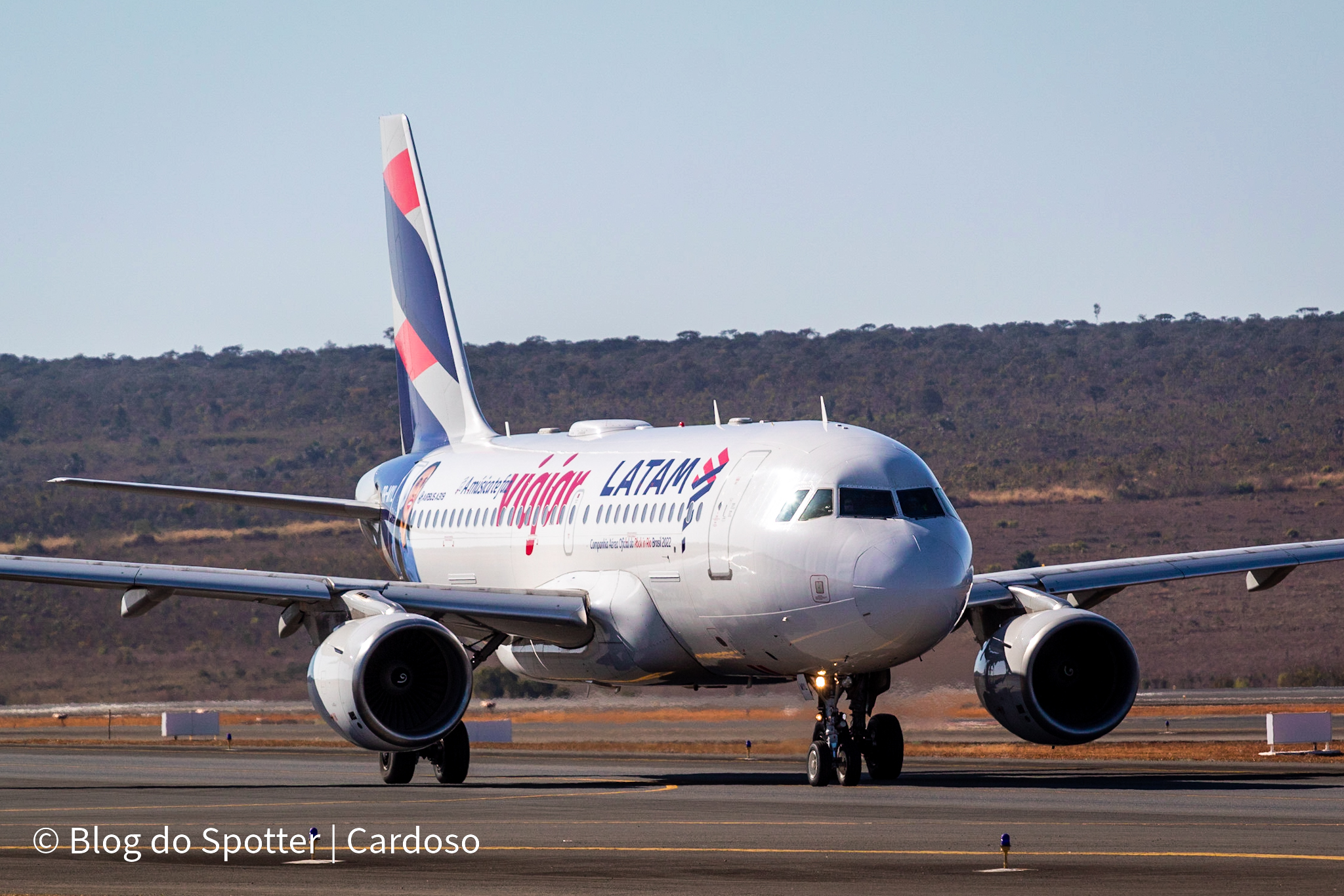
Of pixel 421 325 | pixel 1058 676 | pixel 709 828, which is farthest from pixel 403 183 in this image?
pixel 709 828

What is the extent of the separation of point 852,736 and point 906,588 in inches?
115

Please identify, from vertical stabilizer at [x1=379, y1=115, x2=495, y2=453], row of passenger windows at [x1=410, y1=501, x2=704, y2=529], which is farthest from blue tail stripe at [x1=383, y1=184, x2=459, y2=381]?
row of passenger windows at [x1=410, y1=501, x2=704, y2=529]

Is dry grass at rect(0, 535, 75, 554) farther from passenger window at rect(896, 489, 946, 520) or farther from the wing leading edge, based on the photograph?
passenger window at rect(896, 489, 946, 520)

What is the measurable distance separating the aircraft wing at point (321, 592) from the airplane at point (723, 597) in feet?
0.15

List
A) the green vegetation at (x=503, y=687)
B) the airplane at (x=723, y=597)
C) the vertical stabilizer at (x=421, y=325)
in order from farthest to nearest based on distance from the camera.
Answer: the green vegetation at (x=503, y=687) → the vertical stabilizer at (x=421, y=325) → the airplane at (x=723, y=597)

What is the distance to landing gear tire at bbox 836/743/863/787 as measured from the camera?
84.0 ft

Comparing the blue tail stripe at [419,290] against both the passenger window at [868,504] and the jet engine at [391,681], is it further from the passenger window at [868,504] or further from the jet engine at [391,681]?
the passenger window at [868,504]

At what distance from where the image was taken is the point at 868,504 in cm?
2511

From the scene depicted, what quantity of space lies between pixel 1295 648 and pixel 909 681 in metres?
50.2

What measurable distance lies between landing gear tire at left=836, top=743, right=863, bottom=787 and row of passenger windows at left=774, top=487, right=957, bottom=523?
301cm

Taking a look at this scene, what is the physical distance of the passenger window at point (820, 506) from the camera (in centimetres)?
2525

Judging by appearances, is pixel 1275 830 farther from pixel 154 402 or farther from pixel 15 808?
pixel 154 402

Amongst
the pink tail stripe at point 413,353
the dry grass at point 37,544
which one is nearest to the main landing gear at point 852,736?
the pink tail stripe at point 413,353

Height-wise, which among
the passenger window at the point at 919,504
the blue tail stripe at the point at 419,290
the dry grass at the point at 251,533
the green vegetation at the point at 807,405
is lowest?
the passenger window at the point at 919,504
